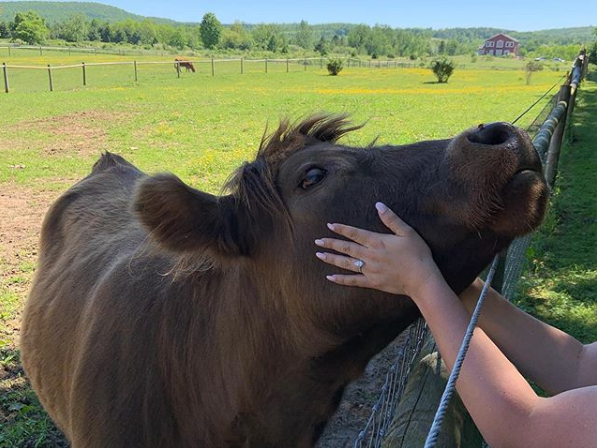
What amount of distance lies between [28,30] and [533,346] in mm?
120482

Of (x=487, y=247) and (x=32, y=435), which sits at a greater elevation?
(x=487, y=247)

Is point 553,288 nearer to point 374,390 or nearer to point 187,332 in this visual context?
point 374,390

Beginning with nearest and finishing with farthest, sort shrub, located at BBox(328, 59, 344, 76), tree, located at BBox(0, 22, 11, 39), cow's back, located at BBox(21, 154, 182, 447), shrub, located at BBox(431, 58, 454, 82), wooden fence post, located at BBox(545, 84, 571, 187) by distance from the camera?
cow's back, located at BBox(21, 154, 182, 447)
wooden fence post, located at BBox(545, 84, 571, 187)
shrub, located at BBox(431, 58, 454, 82)
shrub, located at BBox(328, 59, 344, 76)
tree, located at BBox(0, 22, 11, 39)

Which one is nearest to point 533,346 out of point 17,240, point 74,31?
point 17,240

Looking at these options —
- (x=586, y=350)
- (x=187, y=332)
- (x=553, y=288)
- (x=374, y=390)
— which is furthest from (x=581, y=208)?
(x=187, y=332)

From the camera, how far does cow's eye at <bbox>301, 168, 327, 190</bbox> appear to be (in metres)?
2.07

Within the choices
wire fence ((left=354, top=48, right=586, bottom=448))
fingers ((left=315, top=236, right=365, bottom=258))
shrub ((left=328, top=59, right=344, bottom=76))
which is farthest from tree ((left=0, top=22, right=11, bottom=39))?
fingers ((left=315, top=236, right=365, bottom=258))

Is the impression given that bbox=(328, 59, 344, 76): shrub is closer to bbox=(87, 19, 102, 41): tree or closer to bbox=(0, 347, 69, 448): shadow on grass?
bbox=(0, 347, 69, 448): shadow on grass

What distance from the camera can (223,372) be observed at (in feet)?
7.73

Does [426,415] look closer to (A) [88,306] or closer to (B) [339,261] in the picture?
(B) [339,261]

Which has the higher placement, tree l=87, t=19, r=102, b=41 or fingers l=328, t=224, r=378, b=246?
fingers l=328, t=224, r=378, b=246

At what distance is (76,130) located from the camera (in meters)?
16.6

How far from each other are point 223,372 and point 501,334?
1.12 m

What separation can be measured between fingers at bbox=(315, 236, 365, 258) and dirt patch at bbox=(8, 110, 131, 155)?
1243 cm
